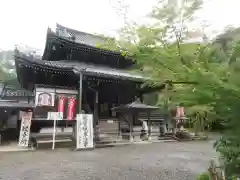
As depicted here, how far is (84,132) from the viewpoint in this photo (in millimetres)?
10367

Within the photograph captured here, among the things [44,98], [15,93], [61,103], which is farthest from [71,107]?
Result: [15,93]

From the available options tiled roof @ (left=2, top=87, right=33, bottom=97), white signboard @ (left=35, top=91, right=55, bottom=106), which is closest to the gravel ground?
white signboard @ (left=35, top=91, right=55, bottom=106)

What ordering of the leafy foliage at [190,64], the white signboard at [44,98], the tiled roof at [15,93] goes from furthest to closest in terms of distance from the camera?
1. the tiled roof at [15,93]
2. the white signboard at [44,98]
3. the leafy foliage at [190,64]

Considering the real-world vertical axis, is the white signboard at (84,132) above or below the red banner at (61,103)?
below

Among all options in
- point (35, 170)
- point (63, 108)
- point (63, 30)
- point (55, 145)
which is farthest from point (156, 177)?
point (63, 30)

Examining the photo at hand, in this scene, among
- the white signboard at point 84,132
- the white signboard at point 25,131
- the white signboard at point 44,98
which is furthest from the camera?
the white signboard at point 44,98

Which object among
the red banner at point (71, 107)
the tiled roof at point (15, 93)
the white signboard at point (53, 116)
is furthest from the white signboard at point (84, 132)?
the tiled roof at point (15, 93)

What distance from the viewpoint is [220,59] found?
6.57 ft

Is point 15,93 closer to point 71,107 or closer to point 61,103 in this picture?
point 61,103

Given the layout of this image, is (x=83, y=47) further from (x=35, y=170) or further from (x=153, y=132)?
(x=35, y=170)

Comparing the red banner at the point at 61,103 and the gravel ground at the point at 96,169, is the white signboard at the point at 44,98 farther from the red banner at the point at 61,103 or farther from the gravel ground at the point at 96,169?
the gravel ground at the point at 96,169

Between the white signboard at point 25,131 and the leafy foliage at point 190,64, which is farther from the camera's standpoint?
the white signboard at point 25,131

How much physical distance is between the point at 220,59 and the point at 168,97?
642 mm

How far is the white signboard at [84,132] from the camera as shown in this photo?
10203mm
